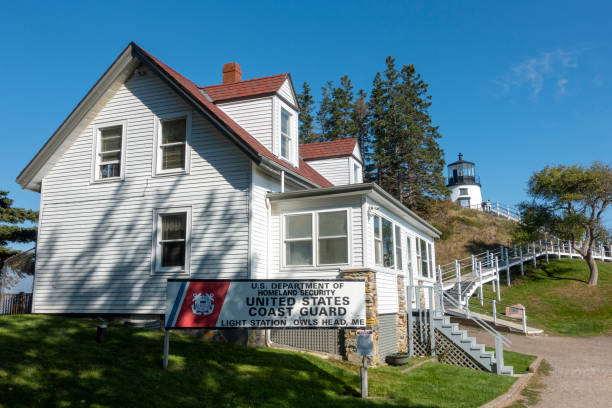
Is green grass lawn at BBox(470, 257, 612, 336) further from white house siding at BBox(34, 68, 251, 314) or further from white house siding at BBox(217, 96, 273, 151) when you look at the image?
white house siding at BBox(34, 68, 251, 314)

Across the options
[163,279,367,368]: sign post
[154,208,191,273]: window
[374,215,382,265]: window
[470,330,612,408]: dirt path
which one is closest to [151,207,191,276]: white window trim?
[154,208,191,273]: window

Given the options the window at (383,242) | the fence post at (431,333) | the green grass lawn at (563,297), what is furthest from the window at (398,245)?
the green grass lawn at (563,297)

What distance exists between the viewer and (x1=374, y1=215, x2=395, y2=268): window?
45.3 ft

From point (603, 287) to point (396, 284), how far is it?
23536mm

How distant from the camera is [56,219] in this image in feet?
50.8

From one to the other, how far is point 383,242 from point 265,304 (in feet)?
19.3

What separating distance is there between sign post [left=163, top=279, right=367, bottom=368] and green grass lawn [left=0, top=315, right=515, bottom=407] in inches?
36.8

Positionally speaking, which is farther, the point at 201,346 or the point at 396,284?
the point at 396,284

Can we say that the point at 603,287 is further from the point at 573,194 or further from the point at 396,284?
the point at 396,284

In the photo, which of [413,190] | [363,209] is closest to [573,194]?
[413,190]

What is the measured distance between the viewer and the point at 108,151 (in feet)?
50.7

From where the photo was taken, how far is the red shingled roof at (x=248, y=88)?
15.7 meters

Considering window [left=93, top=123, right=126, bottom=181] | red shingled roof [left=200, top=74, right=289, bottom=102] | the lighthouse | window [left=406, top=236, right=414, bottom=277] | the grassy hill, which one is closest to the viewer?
window [left=93, top=123, right=126, bottom=181]

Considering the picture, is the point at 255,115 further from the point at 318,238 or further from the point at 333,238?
the point at 333,238
